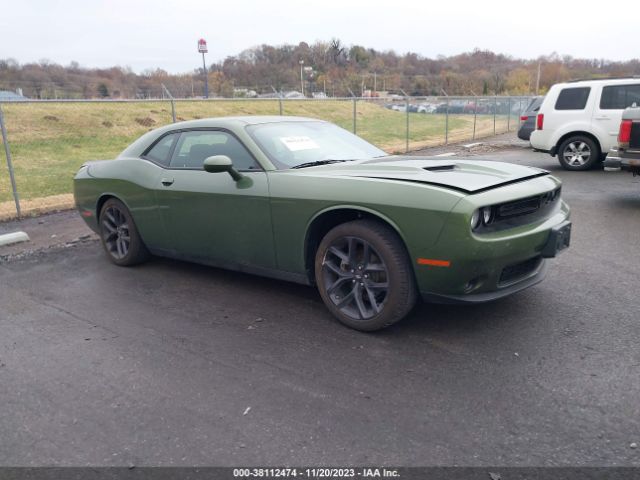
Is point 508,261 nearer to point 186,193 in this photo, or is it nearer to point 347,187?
point 347,187

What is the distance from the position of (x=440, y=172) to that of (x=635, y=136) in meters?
5.01

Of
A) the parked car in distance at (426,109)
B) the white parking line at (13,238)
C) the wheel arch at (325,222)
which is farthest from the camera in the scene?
the parked car in distance at (426,109)

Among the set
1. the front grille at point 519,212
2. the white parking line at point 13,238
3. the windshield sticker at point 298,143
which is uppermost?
the windshield sticker at point 298,143

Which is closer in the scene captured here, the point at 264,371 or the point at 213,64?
the point at 264,371

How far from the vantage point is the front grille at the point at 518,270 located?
3465 millimetres

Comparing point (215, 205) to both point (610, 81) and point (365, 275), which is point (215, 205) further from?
point (610, 81)

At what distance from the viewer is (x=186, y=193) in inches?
181

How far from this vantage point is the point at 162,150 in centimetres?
506

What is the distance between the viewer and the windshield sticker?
4414 millimetres

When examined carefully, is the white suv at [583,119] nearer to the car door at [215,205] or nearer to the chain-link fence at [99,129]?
the chain-link fence at [99,129]

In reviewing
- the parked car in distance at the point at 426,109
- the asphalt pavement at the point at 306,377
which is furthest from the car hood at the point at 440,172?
the parked car in distance at the point at 426,109

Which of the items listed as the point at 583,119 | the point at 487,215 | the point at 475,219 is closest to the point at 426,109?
the point at 583,119

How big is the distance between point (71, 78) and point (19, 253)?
26.5 meters

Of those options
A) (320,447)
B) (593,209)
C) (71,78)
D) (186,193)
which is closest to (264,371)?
(320,447)
